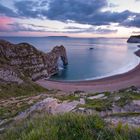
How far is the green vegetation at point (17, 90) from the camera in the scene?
4272cm

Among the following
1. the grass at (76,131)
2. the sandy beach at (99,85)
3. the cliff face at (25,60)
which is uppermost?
the grass at (76,131)

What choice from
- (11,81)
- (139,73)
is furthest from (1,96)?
(139,73)

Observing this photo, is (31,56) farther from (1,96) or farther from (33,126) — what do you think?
(33,126)

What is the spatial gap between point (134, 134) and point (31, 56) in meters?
72.3

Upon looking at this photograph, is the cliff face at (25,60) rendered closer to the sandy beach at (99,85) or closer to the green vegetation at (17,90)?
the sandy beach at (99,85)

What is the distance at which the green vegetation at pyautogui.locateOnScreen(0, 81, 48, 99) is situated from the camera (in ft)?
140

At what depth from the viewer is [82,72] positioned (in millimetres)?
90500

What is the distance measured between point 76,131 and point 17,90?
137 feet

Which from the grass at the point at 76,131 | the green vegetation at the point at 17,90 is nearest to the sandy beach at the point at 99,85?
the green vegetation at the point at 17,90

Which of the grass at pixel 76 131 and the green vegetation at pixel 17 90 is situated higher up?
the grass at pixel 76 131

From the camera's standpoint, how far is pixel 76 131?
599cm

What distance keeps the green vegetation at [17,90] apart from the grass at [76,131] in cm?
3480

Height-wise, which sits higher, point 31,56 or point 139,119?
point 139,119

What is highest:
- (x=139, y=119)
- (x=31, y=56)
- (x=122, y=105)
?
(x=139, y=119)
